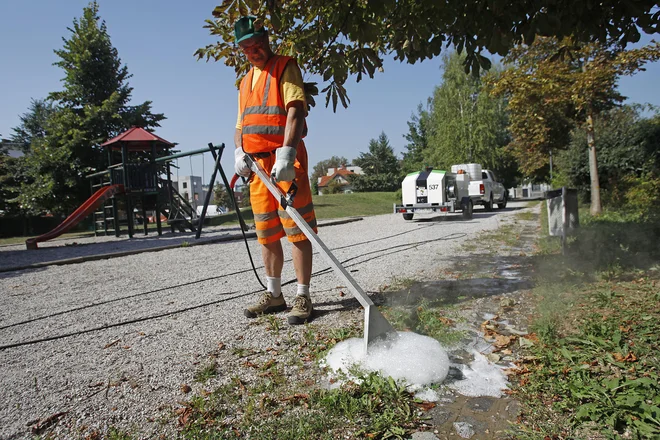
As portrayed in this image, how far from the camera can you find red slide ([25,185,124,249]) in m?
10.6

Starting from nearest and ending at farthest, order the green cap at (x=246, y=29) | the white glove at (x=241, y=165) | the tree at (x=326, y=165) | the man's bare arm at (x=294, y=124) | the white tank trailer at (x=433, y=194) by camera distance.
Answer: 1. the man's bare arm at (x=294, y=124)
2. the green cap at (x=246, y=29)
3. the white glove at (x=241, y=165)
4. the white tank trailer at (x=433, y=194)
5. the tree at (x=326, y=165)

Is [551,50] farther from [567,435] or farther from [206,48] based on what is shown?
[567,435]

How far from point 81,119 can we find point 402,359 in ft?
72.3

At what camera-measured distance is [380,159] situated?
197 ft

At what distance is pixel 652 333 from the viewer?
96.4 inches

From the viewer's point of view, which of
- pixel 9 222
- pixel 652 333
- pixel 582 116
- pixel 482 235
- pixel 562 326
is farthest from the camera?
pixel 9 222

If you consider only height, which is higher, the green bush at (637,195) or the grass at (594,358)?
the green bush at (637,195)

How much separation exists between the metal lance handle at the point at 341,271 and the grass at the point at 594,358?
713 mm

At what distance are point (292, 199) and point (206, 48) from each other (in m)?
2.59

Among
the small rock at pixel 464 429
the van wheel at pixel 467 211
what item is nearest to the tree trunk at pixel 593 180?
the van wheel at pixel 467 211

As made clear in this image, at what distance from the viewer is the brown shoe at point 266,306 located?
3336mm

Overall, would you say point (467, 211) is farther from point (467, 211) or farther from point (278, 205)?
point (278, 205)

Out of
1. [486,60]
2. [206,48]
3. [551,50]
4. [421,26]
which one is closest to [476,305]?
[486,60]

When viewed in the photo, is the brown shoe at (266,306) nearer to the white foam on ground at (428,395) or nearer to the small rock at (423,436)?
the white foam on ground at (428,395)
